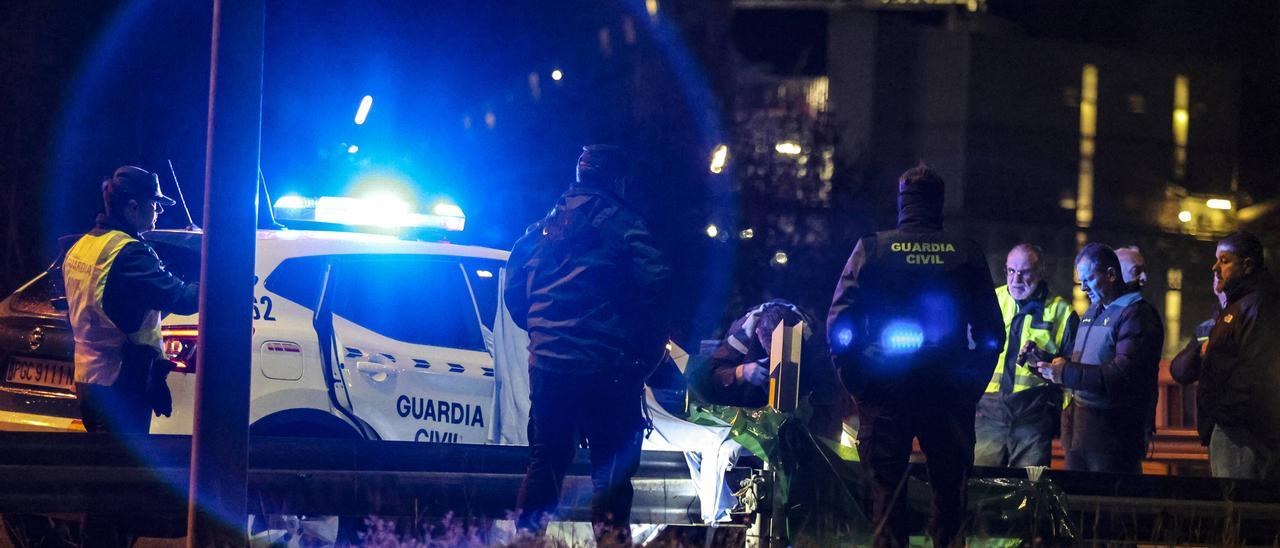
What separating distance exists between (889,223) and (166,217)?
1965 cm

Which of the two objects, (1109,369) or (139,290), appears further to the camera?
(1109,369)

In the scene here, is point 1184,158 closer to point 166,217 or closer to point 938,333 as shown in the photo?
point 166,217

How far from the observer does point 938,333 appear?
559cm

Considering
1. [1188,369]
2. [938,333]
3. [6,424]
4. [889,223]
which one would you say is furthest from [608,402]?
[889,223]

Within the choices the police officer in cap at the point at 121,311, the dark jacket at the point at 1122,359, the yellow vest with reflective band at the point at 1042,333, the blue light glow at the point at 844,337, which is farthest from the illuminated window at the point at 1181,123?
the police officer in cap at the point at 121,311

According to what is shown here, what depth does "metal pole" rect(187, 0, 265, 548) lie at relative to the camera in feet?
12.8

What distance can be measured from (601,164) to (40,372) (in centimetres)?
292

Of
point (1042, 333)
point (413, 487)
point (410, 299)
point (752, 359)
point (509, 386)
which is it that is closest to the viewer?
point (413, 487)

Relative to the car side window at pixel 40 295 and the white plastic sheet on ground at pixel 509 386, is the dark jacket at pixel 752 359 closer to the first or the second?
the white plastic sheet on ground at pixel 509 386

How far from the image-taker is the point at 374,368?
671 centimetres

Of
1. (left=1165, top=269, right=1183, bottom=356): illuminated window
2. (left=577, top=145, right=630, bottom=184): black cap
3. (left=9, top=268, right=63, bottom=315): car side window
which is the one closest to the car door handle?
(left=9, top=268, right=63, bottom=315): car side window

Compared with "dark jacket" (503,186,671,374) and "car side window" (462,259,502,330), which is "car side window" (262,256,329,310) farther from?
"dark jacket" (503,186,671,374)

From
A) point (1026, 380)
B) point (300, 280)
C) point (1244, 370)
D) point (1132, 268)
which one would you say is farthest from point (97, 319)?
point (1244, 370)

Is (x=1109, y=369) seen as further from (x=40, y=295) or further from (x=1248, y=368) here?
(x=40, y=295)
